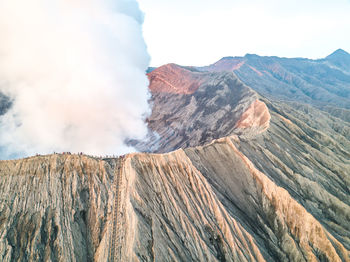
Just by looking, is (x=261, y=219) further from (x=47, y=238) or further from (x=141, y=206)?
(x=47, y=238)

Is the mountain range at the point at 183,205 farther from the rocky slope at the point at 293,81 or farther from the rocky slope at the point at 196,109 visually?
the rocky slope at the point at 293,81

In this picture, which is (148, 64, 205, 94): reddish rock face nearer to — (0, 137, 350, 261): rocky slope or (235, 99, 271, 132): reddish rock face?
(235, 99, 271, 132): reddish rock face

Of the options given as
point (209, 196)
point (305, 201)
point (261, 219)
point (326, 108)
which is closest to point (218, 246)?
point (209, 196)

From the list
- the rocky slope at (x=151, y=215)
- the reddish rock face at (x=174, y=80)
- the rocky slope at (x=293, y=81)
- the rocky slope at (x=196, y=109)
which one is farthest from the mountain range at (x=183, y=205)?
the rocky slope at (x=293, y=81)

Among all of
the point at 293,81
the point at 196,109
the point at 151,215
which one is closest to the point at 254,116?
the point at 196,109

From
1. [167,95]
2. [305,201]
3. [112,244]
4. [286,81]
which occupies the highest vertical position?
[286,81]
